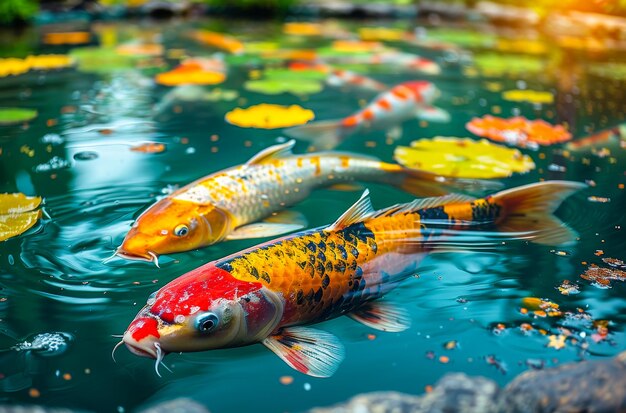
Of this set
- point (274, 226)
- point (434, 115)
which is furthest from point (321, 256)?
point (434, 115)

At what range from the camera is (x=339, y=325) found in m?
2.15

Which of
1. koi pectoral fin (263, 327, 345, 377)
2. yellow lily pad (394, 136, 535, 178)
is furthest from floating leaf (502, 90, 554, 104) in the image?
koi pectoral fin (263, 327, 345, 377)

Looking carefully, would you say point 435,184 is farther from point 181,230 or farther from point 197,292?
point 197,292

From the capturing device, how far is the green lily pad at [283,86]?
506cm

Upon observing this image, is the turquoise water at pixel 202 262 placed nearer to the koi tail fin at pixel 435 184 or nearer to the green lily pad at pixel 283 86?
the koi tail fin at pixel 435 184

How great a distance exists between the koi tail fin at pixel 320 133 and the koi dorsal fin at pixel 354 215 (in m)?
1.66

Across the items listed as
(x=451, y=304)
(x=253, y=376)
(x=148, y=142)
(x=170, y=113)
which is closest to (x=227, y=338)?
(x=253, y=376)

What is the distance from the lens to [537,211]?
8.89 feet

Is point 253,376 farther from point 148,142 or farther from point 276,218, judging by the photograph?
point 148,142

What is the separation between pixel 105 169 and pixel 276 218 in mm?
1182

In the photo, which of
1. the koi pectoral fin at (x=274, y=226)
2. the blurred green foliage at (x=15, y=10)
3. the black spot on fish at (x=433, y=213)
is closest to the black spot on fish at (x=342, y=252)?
the black spot on fish at (x=433, y=213)

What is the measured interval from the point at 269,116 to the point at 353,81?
4.13ft

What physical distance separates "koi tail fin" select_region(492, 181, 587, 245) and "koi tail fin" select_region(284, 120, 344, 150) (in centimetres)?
145

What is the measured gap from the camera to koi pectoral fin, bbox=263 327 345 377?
6.32 feet
